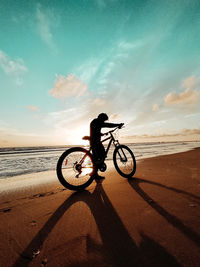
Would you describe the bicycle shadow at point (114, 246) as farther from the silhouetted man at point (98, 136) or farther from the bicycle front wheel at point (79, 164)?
the silhouetted man at point (98, 136)

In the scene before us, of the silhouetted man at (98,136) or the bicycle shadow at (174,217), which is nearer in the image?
the bicycle shadow at (174,217)

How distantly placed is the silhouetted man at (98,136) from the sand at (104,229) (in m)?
1.34

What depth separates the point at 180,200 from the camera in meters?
2.28

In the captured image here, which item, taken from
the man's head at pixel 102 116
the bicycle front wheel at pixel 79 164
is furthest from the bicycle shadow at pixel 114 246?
the man's head at pixel 102 116

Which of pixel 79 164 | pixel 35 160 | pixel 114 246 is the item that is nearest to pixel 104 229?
pixel 114 246

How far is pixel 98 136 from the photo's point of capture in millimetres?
4059

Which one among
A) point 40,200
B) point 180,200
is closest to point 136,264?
point 180,200

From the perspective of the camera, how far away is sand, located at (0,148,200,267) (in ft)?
3.94

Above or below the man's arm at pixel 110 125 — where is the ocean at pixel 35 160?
below

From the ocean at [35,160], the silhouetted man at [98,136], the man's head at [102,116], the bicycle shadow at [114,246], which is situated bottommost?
the bicycle shadow at [114,246]

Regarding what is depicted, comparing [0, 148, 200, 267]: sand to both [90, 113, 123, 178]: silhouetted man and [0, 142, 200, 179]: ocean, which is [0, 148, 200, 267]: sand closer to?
[90, 113, 123, 178]: silhouetted man

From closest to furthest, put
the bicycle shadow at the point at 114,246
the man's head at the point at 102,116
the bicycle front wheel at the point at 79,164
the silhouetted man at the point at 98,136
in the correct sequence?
the bicycle shadow at the point at 114,246 < the bicycle front wheel at the point at 79,164 < the silhouetted man at the point at 98,136 < the man's head at the point at 102,116

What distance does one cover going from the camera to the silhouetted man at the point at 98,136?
3910mm

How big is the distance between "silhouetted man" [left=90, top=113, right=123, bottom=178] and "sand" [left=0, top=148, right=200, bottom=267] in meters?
1.34
